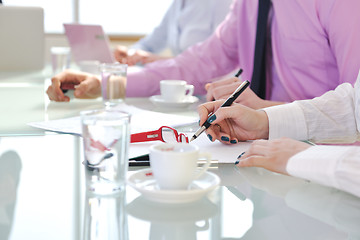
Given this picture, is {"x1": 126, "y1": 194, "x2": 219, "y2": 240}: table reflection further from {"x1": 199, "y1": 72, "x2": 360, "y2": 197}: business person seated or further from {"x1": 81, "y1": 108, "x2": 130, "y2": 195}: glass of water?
{"x1": 199, "y1": 72, "x2": 360, "y2": 197}: business person seated

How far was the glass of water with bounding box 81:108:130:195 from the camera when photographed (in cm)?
73

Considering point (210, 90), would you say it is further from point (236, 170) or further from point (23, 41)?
point (23, 41)

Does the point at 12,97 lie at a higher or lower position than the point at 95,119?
lower

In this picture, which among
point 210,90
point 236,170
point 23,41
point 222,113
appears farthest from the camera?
point 23,41

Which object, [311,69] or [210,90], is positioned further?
[311,69]

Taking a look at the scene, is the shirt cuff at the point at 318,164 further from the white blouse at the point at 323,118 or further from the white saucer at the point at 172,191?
the white blouse at the point at 323,118

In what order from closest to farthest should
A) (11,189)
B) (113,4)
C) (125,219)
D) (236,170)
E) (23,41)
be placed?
1. (125,219)
2. (11,189)
3. (236,170)
4. (23,41)
5. (113,4)

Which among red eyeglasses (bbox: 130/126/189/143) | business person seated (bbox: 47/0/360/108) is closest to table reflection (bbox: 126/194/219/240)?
red eyeglasses (bbox: 130/126/189/143)

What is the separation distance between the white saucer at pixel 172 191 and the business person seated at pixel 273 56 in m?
0.66

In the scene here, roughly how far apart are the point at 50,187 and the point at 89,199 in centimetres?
8

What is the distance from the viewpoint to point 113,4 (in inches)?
192

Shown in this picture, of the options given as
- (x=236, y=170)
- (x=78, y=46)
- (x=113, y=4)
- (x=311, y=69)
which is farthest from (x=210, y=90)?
(x=113, y=4)

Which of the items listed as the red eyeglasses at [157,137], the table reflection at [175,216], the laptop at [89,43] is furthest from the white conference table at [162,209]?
the laptop at [89,43]

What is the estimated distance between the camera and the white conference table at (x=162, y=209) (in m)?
0.62
